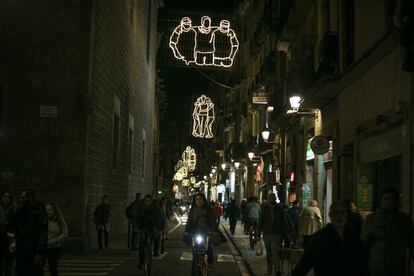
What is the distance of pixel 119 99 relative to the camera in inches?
1062

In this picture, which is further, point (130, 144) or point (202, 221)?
point (130, 144)

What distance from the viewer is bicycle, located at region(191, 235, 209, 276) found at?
1205 cm

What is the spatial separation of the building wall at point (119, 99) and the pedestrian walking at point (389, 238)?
13.6 m

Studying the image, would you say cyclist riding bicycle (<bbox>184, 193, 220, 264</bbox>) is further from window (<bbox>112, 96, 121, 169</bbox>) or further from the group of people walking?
window (<bbox>112, 96, 121, 169</bbox>)

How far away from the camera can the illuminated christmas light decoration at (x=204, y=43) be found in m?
30.0

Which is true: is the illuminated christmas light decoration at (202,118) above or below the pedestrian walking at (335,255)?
above

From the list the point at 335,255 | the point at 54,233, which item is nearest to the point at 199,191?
the point at 54,233

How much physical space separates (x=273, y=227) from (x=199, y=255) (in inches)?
104

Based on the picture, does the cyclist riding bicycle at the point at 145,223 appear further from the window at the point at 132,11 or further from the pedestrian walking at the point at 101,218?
the window at the point at 132,11

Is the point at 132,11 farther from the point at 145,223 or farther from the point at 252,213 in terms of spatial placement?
the point at 145,223

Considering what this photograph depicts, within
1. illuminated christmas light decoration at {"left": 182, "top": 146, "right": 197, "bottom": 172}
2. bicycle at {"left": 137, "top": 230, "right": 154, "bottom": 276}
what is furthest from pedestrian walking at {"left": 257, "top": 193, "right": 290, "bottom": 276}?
illuminated christmas light decoration at {"left": 182, "top": 146, "right": 197, "bottom": 172}

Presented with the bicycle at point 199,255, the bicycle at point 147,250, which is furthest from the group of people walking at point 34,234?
the bicycle at point 147,250

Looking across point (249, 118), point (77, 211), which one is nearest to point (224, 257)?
point (77, 211)

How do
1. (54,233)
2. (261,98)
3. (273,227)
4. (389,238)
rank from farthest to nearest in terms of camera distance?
(261,98), (273,227), (54,233), (389,238)
